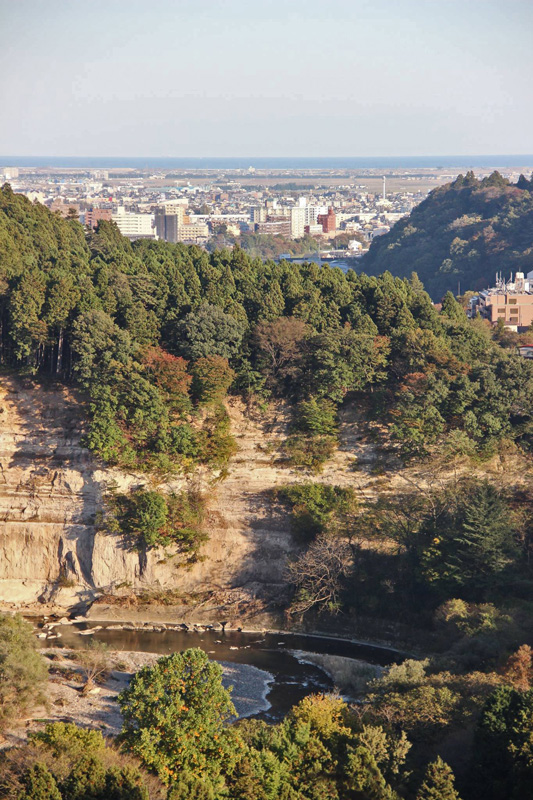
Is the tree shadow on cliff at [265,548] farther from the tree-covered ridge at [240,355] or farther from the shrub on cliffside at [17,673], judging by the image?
the shrub on cliffside at [17,673]

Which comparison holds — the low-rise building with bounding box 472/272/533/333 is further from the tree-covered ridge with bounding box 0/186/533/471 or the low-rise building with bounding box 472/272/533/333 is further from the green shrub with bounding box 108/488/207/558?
the green shrub with bounding box 108/488/207/558

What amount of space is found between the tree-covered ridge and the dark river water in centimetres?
570

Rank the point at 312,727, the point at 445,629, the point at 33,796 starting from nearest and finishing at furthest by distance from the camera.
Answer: the point at 33,796 < the point at 312,727 < the point at 445,629

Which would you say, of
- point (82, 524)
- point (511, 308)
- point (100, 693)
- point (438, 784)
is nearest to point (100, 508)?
point (82, 524)

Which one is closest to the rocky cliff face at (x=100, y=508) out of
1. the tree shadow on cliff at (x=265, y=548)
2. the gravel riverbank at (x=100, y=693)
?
the tree shadow on cliff at (x=265, y=548)

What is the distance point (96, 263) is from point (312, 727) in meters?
23.8

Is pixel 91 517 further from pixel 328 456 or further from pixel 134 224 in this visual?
pixel 134 224

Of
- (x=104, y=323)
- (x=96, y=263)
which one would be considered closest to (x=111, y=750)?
(x=104, y=323)

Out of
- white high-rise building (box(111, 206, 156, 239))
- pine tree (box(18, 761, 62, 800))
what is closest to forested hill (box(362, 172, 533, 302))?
white high-rise building (box(111, 206, 156, 239))

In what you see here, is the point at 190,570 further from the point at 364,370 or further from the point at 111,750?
the point at 111,750

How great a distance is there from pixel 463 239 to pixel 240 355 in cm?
5582

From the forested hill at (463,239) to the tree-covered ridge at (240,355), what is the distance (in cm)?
4273

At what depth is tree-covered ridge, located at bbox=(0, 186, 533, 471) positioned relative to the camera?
1278 inches

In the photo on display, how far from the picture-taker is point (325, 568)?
30.0 meters
